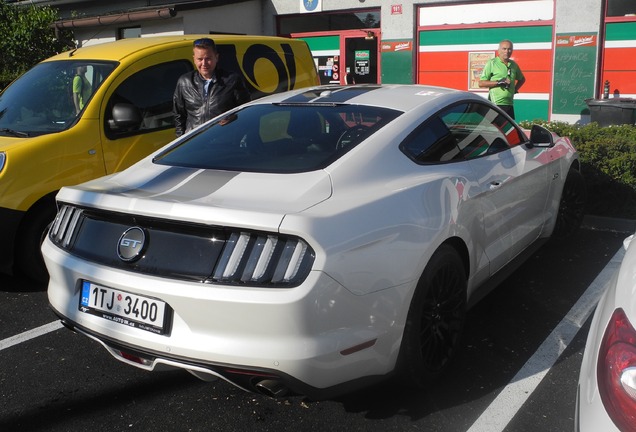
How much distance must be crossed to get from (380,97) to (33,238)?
9.22 ft

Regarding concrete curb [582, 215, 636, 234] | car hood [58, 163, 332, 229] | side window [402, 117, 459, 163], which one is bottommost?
concrete curb [582, 215, 636, 234]

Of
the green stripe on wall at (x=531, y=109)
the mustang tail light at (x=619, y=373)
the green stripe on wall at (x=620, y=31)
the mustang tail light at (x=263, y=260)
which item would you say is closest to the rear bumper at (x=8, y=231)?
the mustang tail light at (x=263, y=260)

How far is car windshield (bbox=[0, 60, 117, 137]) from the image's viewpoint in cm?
536

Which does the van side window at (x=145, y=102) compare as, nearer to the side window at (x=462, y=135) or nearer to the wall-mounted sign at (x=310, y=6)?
the side window at (x=462, y=135)

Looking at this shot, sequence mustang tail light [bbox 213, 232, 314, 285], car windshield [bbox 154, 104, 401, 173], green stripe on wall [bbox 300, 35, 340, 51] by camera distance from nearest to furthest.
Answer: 1. mustang tail light [bbox 213, 232, 314, 285]
2. car windshield [bbox 154, 104, 401, 173]
3. green stripe on wall [bbox 300, 35, 340, 51]

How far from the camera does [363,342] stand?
2.81 meters

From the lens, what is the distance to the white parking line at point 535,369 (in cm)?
316

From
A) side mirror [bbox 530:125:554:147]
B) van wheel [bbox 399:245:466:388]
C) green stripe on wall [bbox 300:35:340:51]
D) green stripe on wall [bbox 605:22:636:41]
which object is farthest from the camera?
green stripe on wall [bbox 300:35:340:51]

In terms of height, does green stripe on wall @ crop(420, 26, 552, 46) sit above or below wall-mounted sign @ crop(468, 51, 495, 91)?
above

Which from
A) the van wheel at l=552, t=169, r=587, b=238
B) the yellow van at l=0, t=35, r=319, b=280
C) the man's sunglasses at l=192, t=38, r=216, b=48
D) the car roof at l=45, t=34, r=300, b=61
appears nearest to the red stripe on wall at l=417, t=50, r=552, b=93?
the van wheel at l=552, t=169, r=587, b=238

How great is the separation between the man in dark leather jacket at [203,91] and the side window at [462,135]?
2247 millimetres

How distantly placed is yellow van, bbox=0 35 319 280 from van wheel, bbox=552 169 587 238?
3.13 meters

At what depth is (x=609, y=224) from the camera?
21.2 ft

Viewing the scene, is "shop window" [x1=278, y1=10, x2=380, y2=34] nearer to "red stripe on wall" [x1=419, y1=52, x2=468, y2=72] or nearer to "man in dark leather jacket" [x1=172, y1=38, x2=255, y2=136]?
"red stripe on wall" [x1=419, y1=52, x2=468, y2=72]
